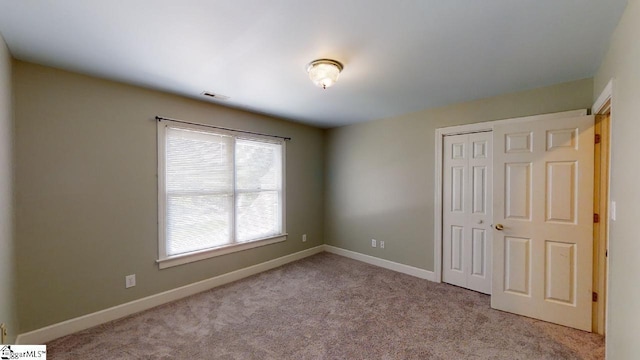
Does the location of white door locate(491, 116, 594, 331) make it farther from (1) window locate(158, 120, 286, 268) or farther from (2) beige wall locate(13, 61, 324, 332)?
(2) beige wall locate(13, 61, 324, 332)

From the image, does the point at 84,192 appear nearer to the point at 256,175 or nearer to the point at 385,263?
the point at 256,175

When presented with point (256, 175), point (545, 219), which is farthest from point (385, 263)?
point (256, 175)

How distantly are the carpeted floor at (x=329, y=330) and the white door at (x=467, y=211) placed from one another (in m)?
0.24

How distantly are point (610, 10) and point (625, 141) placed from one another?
76 centimetres

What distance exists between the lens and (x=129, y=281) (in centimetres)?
268

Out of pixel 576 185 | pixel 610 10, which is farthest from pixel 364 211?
pixel 610 10

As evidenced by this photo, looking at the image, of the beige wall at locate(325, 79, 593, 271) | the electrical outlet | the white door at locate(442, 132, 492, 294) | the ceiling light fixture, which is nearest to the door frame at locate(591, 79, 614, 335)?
the beige wall at locate(325, 79, 593, 271)

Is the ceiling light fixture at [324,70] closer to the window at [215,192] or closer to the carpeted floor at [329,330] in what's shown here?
the window at [215,192]

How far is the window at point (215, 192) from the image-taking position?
9.78 feet

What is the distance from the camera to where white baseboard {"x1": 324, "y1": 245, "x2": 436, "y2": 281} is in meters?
3.61

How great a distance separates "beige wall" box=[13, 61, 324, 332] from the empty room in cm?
1

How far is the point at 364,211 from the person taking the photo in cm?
435

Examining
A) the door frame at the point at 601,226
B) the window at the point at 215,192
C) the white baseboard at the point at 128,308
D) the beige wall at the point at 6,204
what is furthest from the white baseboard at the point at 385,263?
the beige wall at the point at 6,204

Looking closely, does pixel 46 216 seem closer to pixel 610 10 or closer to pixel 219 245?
pixel 219 245
